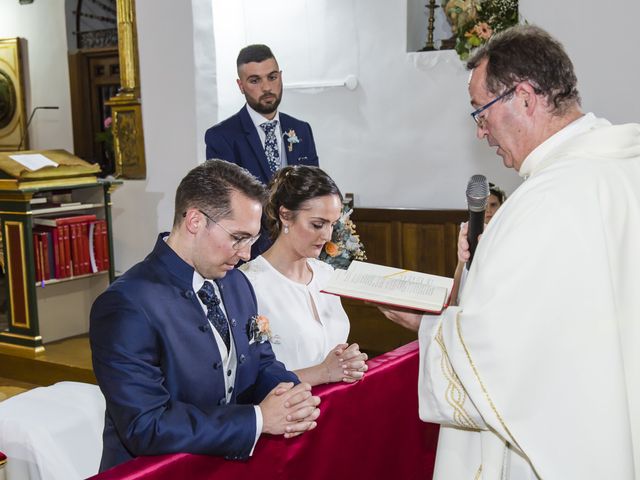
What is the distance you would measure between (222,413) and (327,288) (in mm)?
422

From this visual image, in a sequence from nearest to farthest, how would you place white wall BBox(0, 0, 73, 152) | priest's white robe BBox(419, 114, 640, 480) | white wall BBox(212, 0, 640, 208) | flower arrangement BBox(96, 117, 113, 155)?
priest's white robe BBox(419, 114, 640, 480) → white wall BBox(212, 0, 640, 208) → flower arrangement BBox(96, 117, 113, 155) → white wall BBox(0, 0, 73, 152)

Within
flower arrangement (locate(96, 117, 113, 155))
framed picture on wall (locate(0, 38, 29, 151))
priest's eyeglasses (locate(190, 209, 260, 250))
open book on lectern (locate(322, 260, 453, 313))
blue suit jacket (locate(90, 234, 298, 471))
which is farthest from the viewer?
framed picture on wall (locate(0, 38, 29, 151))

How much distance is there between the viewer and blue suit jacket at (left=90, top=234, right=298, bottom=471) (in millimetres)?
1899

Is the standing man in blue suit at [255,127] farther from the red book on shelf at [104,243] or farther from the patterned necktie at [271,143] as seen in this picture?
the red book on shelf at [104,243]

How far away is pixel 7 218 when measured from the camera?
19.4ft

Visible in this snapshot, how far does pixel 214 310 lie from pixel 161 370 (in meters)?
0.25

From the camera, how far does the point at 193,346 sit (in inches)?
81.0

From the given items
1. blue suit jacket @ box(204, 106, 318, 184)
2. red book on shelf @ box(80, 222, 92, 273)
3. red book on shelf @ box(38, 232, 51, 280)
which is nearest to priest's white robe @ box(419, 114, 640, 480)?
blue suit jacket @ box(204, 106, 318, 184)

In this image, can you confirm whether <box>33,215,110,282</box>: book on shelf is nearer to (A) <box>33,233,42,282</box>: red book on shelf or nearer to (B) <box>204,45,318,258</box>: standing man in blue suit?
(A) <box>33,233,42,282</box>: red book on shelf

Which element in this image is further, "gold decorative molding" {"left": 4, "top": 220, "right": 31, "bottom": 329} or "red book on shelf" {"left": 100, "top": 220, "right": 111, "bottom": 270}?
"red book on shelf" {"left": 100, "top": 220, "right": 111, "bottom": 270}

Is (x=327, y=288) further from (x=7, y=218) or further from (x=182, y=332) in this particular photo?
(x=7, y=218)

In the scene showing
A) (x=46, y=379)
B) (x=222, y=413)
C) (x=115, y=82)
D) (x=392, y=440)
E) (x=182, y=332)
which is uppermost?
(x=115, y=82)

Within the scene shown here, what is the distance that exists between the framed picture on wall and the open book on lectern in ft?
30.0

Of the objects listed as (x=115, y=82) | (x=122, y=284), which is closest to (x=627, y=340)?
(x=122, y=284)
